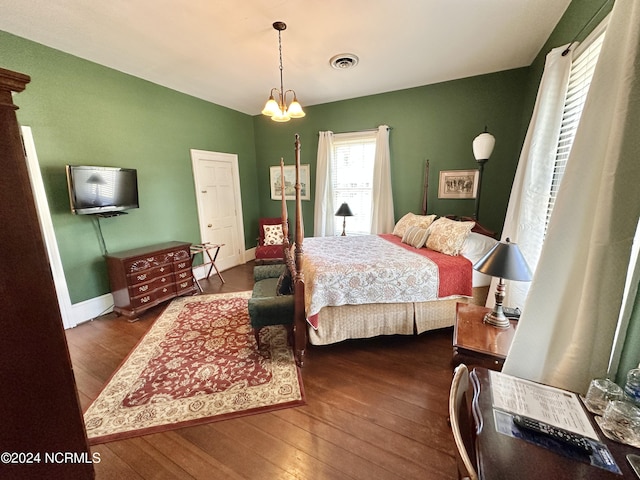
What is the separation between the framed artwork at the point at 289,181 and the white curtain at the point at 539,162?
10.9ft

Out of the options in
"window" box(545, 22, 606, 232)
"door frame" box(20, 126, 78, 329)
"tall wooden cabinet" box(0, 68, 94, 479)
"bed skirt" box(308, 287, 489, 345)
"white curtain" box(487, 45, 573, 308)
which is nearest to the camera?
"tall wooden cabinet" box(0, 68, 94, 479)

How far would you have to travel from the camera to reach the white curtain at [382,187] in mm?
3953

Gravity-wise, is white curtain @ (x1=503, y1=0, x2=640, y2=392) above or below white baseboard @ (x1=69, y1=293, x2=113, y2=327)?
above

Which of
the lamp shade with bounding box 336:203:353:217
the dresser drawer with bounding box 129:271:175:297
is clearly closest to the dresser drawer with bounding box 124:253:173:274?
the dresser drawer with bounding box 129:271:175:297

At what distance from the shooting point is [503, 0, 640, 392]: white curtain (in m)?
0.85

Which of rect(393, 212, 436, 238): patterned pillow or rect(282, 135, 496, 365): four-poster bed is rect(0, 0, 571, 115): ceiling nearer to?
rect(282, 135, 496, 365): four-poster bed

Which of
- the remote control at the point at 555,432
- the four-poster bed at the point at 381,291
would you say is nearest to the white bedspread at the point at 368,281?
the four-poster bed at the point at 381,291

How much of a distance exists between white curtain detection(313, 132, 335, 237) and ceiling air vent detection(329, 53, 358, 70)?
4.41 ft

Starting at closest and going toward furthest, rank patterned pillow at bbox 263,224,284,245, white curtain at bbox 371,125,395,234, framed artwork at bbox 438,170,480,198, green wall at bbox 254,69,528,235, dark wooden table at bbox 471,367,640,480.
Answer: dark wooden table at bbox 471,367,640,480
green wall at bbox 254,69,528,235
framed artwork at bbox 438,170,480,198
white curtain at bbox 371,125,395,234
patterned pillow at bbox 263,224,284,245

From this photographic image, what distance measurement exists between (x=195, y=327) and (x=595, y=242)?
3168 millimetres

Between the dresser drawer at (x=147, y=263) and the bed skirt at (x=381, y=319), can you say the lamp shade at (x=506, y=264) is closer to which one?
the bed skirt at (x=381, y=319)

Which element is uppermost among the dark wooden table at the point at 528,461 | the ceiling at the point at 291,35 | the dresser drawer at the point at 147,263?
the ceiling at the point at 291,35

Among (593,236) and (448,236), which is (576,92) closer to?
(448,236)

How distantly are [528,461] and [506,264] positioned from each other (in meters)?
1.12
